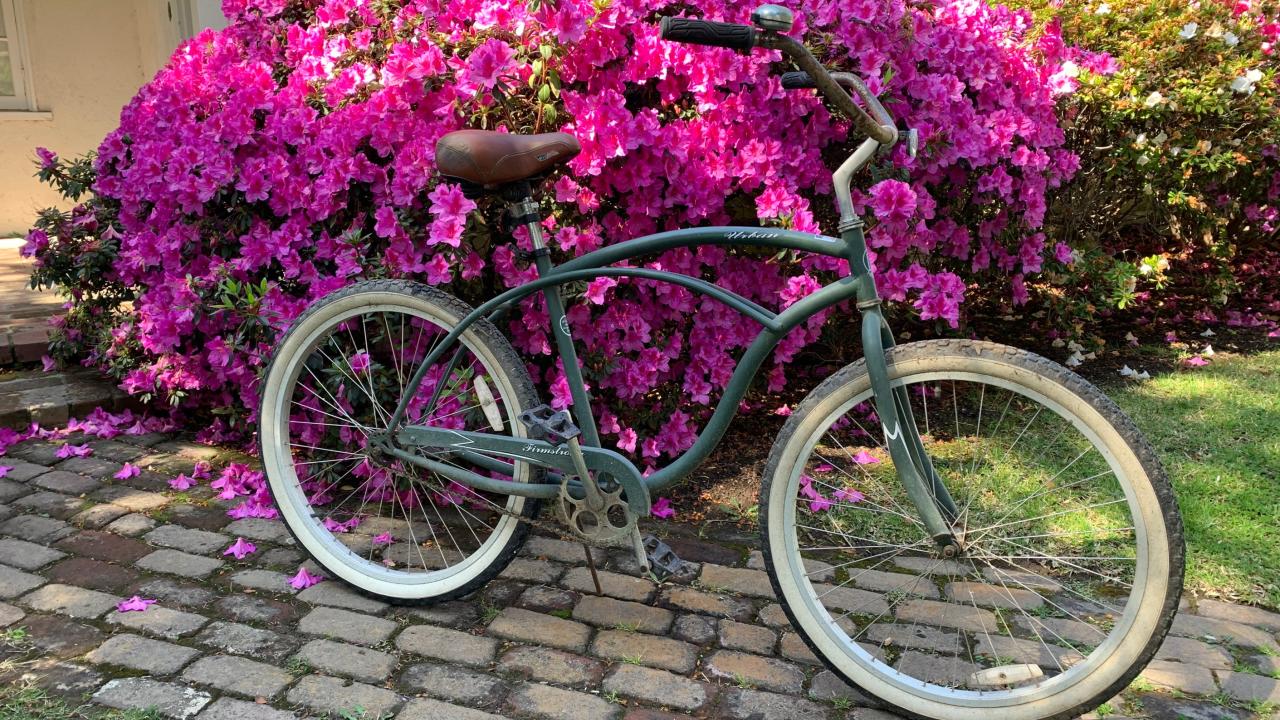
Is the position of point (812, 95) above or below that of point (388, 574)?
above

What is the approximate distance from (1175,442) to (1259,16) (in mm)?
2408

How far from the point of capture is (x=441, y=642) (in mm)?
2459

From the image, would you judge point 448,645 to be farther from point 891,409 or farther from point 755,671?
point 891,409

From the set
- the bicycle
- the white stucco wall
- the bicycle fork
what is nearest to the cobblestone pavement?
the bicycle

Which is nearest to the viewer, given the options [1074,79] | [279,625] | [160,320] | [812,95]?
[279,625]

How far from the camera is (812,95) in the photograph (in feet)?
10.7

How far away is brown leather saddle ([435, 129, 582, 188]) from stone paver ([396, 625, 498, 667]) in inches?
46.7

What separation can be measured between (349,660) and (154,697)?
1.43 ft

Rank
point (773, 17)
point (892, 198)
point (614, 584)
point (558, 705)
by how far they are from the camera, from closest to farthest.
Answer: point (773, 17)
point (558, 705)
point (614, 584)
point (892, 198)

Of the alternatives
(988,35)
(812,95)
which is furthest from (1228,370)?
(812,95)

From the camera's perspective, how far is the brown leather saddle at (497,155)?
2314mm

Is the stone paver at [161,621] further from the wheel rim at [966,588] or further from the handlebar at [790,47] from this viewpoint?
the handlebar at [790,47]

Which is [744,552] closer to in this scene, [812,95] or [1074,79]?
[812,95]

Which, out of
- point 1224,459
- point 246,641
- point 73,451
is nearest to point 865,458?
point 1224,459
